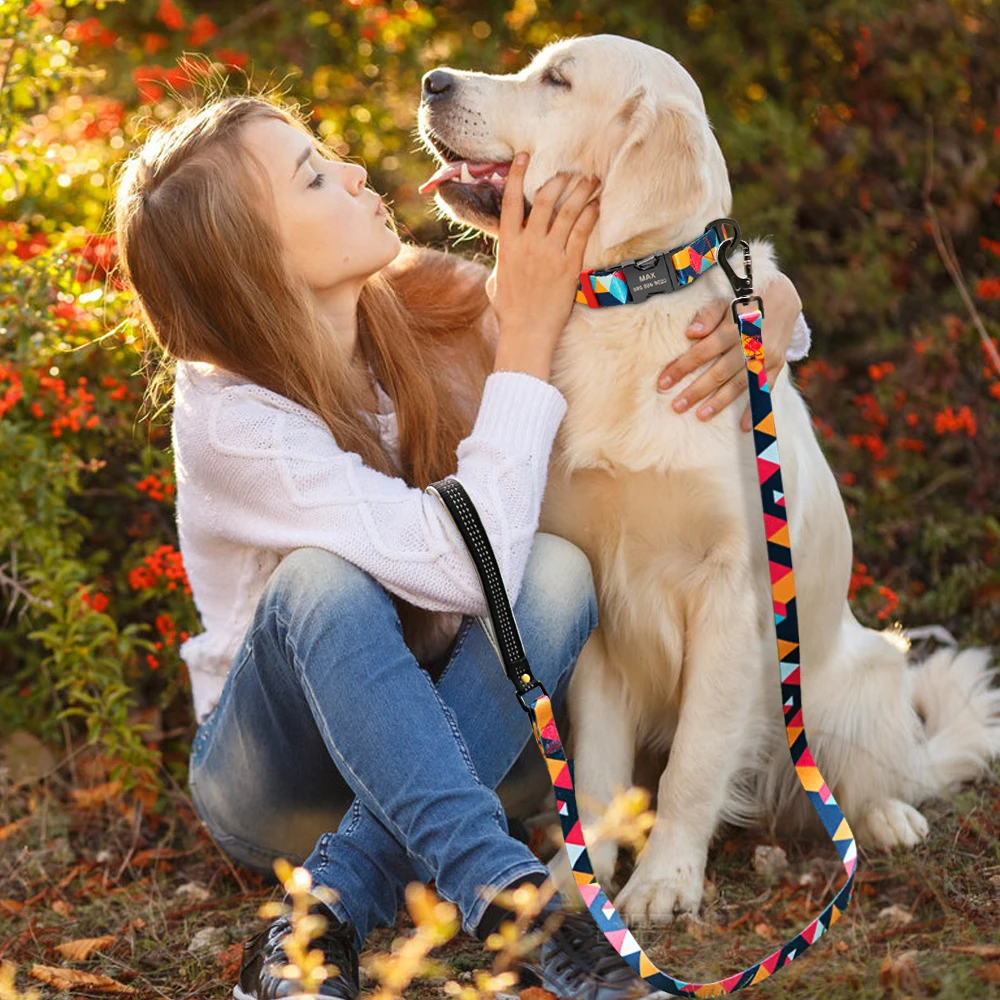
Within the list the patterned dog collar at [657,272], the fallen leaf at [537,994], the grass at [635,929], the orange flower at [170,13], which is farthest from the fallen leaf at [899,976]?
the orange flower at [170,13]

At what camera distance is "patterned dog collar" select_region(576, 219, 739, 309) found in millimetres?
2254

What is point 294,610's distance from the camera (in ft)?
6.54

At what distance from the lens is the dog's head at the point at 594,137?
7.34 feet

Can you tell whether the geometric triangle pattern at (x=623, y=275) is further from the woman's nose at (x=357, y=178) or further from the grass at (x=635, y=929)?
the grass at (x=635, y=929)

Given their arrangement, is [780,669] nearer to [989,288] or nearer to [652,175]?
[652,175]

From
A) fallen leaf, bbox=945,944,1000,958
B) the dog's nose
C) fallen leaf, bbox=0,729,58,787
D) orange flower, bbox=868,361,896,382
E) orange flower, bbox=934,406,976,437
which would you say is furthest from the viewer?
orange flower, bbox=868,361,896,382

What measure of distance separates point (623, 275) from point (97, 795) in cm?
167

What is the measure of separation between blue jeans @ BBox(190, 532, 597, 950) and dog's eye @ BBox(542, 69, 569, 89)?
811 millimetres

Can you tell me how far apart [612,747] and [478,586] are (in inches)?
23.4

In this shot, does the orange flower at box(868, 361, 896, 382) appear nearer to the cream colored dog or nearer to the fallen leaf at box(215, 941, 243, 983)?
the cream colored dog

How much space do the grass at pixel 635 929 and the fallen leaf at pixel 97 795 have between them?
0.5 inches

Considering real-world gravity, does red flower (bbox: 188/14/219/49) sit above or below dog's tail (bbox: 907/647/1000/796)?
above

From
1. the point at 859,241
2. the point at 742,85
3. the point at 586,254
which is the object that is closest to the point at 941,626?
the point at 859,241

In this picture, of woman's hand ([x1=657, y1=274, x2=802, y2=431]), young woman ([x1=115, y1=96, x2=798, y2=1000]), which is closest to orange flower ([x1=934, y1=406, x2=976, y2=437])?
young woman ([x1=115, y1=96, x2=798, y2=1000])
